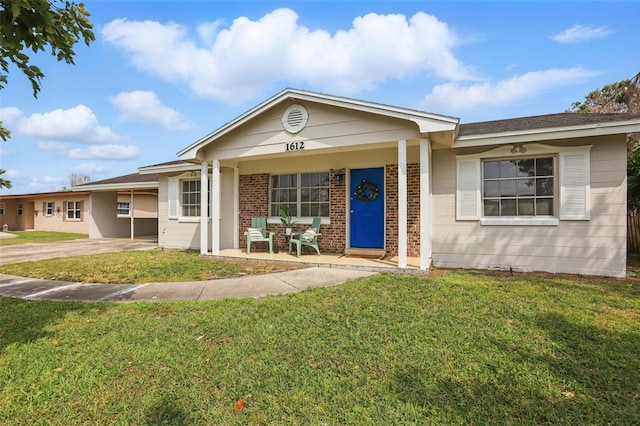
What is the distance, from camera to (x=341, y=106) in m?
6.96

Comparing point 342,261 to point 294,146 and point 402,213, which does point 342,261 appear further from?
point 294,146

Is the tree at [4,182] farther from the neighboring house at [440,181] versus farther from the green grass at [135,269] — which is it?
the neighboring house at [440,181]

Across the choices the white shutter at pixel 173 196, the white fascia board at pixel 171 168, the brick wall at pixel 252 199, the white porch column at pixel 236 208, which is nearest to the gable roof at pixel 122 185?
the white fascia board at pixel 171 168

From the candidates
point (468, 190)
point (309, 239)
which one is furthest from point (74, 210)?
point (468, 190)

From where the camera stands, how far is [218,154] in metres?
8.81

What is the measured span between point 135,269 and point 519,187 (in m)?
9.03

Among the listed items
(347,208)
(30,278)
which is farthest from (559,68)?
(30,278)

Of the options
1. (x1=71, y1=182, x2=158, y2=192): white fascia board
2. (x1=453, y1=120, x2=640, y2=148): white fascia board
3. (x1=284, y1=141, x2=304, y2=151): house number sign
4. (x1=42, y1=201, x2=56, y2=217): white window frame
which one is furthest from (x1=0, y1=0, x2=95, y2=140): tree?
(x1=42, y1=201, x2=56, y2=217): white window frame

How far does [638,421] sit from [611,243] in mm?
5621

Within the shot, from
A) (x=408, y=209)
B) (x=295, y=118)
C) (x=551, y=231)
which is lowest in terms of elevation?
(x=551, y=231)

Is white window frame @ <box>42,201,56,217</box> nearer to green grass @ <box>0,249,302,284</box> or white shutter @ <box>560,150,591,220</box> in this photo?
green grass @ <box>0,249,302,284</box>

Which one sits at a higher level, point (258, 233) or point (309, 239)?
point (258, 233)

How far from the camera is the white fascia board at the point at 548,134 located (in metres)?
5.87

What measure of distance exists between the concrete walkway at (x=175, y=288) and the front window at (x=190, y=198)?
16.8ft
